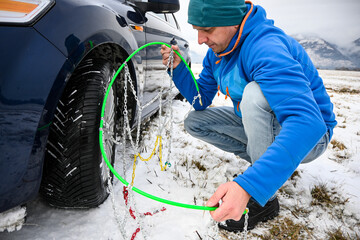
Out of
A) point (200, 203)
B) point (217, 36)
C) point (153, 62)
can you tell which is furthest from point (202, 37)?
point (200, 203)

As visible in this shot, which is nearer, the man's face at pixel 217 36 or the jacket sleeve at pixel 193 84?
the man's face at pixel 217 36

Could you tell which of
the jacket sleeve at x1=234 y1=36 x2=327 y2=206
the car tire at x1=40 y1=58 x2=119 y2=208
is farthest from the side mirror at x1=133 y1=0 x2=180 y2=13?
the jacket sleeve at x1=234 y1=36 x2=327 y2=206

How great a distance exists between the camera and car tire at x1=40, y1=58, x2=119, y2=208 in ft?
3.30

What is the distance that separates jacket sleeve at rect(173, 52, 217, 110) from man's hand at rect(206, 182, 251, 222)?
1103mm

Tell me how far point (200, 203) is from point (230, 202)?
31.8 inches

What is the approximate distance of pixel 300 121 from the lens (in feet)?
2.60

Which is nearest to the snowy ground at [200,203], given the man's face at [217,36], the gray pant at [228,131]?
the gray pant at [228,131]

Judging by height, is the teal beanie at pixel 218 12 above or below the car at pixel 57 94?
above

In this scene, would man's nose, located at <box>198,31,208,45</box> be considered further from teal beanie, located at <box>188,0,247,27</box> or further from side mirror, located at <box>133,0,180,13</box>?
side mirror, located at <box>133,0,180,13</box>

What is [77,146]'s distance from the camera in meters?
1.02

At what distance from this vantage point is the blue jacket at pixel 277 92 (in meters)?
0.75

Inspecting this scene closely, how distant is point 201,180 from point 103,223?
2.66ft

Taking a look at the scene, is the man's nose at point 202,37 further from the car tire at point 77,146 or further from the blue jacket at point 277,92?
the car tire at point 77,146

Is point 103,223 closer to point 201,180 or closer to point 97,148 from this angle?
point 97,148
